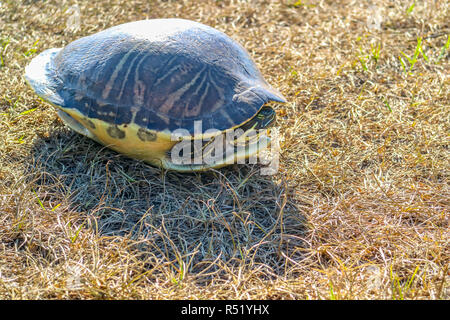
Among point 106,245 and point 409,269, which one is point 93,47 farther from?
point 409,269

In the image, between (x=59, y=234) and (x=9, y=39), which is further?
(x=9, y=39)

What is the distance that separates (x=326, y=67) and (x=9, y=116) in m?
2.64

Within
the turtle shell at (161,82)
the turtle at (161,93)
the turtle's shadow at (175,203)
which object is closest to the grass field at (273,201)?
the turtle's shadow at (175,203)

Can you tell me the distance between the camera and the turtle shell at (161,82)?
2.97 metres

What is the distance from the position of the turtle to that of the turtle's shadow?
13cm

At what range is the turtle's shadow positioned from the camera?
8.82 ft

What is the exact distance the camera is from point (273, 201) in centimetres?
302

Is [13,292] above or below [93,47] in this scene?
below

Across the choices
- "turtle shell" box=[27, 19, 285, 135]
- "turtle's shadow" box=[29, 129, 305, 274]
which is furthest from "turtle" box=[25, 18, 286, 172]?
"turtle's shadow" box=[29, 129, 305, 274]

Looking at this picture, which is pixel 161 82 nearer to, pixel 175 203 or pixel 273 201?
pixel 175 203

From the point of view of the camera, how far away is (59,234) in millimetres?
2672

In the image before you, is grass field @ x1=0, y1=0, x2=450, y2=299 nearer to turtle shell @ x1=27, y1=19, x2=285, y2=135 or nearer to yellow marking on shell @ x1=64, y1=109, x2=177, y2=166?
yellow marking on shell @ x1=64, y1=109, x2=177, y2=166

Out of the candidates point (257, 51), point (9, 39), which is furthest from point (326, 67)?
point (9, 39)

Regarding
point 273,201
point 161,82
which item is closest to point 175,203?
point 273,201
